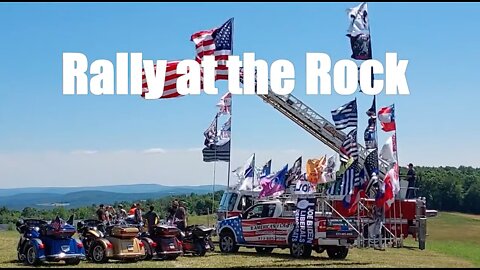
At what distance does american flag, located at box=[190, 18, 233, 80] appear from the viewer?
30.0 metres

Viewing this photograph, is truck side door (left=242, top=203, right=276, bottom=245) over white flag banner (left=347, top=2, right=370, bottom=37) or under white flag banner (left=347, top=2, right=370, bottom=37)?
under

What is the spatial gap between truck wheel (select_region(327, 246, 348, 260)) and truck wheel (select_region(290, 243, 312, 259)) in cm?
67

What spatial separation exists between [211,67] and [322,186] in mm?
13048

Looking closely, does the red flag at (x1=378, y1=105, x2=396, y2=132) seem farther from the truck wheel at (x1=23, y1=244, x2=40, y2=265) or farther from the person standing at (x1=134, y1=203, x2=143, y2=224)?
the truck wheel at (x1=23, y1=244, x2=40, y2=265)

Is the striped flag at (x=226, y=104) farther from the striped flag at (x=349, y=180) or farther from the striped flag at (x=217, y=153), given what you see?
the striped flag at (x=349, y=180)

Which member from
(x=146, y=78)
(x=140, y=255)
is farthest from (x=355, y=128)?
(x=140, y=255)

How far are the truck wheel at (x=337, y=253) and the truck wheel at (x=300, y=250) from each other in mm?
665

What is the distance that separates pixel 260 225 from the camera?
23.8 m

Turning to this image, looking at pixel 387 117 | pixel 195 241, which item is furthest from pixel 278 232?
pixel 387 117

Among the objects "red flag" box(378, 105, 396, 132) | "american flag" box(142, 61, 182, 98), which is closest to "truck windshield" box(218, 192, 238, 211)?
"american flag" box(142, 61, 182, 98)

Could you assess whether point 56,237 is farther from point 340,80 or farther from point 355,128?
point 355,128

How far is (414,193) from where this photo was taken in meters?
31.4

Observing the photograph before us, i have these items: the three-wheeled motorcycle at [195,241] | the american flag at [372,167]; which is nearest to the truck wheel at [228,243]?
the three-wheeled motorcycle at [195,241]

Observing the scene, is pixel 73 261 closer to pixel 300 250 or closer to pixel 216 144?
pixel 300 250
